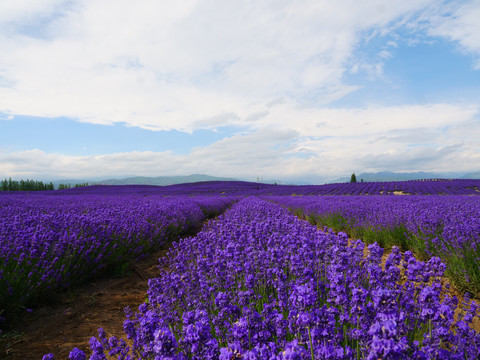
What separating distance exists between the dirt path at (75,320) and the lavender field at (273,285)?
16 cm

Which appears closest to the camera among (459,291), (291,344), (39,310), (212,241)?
(291,344)

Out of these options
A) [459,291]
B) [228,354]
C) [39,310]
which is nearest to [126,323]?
[228,354]

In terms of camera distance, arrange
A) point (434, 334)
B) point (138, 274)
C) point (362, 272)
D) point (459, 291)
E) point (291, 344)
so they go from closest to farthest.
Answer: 1. point (291, 344)
2. point (434, 334)
3. point (362, 272)
4. point (459, 291)
5. point (138, 274)

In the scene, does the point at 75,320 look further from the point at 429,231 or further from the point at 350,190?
the point at 350,190

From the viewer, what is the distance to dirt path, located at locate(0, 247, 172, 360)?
2195mm

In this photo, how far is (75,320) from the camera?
8.81 feet

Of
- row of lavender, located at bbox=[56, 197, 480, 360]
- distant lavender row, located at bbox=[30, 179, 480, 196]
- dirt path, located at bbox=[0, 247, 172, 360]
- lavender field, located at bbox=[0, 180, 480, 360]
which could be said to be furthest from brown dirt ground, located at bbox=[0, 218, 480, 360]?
distant lavender row, located at bbox=[30, 179, 480, 196]

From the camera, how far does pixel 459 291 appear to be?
3016mm

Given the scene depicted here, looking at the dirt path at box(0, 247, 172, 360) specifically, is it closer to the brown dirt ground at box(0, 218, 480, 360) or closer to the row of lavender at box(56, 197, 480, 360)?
the brown dirt ground at box(0, 218, 480, 360)

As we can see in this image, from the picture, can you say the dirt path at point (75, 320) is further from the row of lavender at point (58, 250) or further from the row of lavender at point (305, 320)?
the row of lavender at point (305, 320)

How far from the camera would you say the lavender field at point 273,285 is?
1.09m

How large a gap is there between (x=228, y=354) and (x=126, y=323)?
70 cm

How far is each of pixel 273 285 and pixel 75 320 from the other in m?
2.05

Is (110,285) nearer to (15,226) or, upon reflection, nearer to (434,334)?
(15,226)
